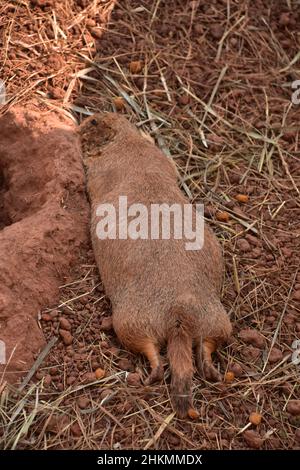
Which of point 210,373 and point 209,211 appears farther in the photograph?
point 209,211

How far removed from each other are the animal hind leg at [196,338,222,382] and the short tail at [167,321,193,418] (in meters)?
0.09

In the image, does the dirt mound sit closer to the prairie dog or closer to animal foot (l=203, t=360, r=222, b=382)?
the prairie dog

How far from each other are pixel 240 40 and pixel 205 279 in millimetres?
2540

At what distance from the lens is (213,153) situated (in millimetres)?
5750

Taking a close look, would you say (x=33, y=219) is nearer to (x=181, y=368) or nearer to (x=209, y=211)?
(x=209, y=211)

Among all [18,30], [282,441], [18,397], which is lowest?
[282,441]

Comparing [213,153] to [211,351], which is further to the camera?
[213,153]

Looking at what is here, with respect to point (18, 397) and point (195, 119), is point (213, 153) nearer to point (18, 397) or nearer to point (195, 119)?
point (195, 119)

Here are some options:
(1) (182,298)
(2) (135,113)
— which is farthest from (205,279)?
(2) (135,113)

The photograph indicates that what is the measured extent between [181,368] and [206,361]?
0.21 metres

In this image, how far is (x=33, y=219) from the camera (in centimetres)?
495

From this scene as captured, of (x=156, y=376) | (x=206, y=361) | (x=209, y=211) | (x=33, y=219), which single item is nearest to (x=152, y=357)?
(x=156, y=376)

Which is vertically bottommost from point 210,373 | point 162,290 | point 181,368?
point 210,373

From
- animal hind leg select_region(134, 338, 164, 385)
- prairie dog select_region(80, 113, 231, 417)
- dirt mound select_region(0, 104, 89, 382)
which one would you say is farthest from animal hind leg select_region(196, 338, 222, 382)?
dirt mound select_region(0, 104, 89, 382)
